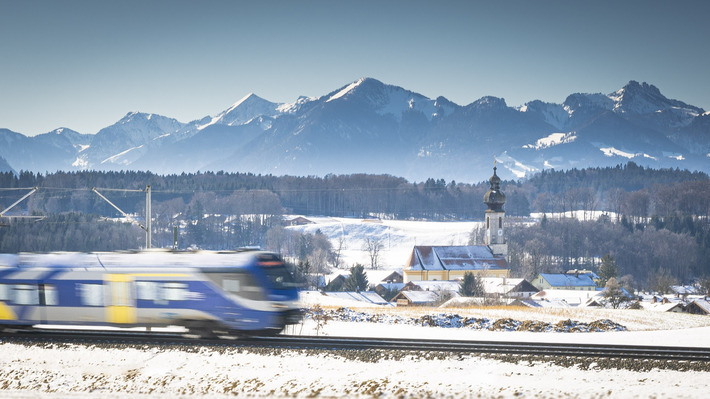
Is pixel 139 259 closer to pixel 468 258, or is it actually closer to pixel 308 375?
pixel 308 375

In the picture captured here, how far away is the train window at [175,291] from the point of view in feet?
67.8

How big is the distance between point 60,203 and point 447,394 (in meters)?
185

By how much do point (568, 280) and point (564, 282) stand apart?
132 centimetres

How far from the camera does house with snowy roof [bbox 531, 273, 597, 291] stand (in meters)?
109

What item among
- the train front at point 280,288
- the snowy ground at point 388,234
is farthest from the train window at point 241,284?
the snowy ground at point 388,234

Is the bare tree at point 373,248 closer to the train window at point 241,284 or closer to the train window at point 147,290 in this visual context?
the train window at point 147,290

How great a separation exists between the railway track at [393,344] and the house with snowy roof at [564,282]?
9227 centimetres

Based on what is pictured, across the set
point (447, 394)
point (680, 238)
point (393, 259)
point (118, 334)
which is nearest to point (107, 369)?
point (118, 334)

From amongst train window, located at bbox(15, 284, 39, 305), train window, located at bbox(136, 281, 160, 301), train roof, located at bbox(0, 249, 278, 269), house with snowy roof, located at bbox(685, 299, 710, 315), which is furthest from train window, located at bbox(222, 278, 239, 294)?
house with snowy roof, located at bbox(685, 299, 710, 315)

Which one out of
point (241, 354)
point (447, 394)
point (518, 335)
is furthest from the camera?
point (518, 335)

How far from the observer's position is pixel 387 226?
18112cm

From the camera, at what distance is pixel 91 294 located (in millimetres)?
21859

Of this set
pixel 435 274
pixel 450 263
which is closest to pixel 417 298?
pixel 435 274

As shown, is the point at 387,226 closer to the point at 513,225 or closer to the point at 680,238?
the point at 513,225
